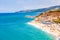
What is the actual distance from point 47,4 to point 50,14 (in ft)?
3.90

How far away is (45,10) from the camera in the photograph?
14531 mm

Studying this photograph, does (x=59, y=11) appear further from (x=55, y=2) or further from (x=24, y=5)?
(x=24, y=5)

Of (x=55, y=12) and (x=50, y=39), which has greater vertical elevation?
(x=55, y=12)

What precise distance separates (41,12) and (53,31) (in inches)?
197

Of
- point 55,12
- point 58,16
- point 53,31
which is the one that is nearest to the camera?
point 53,31

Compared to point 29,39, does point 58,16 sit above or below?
above

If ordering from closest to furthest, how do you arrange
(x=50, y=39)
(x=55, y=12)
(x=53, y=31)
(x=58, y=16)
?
1. (x=50, y=39)
2. (x=53, y=31)
3. (x=58, y=16)
4. (x=55, y=12)

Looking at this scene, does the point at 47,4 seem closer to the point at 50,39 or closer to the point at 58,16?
the point at 58,16

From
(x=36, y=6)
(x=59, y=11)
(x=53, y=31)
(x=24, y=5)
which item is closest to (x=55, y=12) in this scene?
(x=59, y=11)

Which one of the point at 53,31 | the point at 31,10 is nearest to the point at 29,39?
the point at 53,31

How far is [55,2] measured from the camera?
1383 centimetres

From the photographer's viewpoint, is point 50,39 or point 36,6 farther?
point 36,6

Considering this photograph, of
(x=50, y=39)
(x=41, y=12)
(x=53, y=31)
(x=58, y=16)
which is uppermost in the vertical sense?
(x=41, y=12)

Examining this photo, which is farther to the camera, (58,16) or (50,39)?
(58,16)
